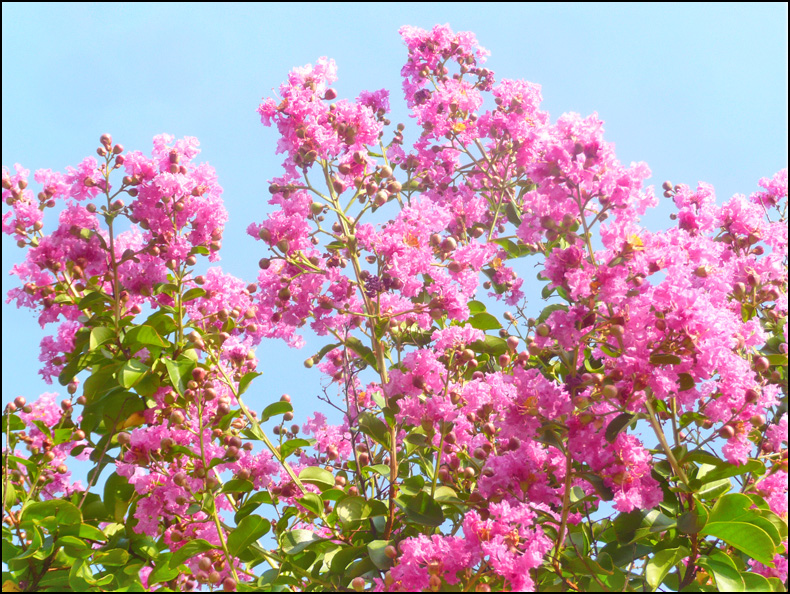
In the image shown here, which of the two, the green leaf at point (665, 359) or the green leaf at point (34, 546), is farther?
the green leaf at point (34, 546)

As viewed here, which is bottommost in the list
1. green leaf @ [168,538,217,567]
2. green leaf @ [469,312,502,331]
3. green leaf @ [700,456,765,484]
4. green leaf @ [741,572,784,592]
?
green leaf @ [741,572,784,592]

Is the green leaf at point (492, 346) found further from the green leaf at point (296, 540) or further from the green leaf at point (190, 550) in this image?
the green leaf at point (190, 550)

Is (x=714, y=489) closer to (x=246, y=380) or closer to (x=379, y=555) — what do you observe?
(x=379, y=555)

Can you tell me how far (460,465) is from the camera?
2.47 meters

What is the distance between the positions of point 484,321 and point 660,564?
107cm

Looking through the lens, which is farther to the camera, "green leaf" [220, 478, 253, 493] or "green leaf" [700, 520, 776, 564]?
"green leaf" [220, 478, 253, 493]

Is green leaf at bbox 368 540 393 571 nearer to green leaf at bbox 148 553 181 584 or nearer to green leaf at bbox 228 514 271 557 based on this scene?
green leaf at bbox 228 514 271 557

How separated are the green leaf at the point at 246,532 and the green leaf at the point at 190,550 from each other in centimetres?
8

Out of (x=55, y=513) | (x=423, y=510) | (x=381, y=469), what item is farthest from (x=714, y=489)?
(x=55, y=513)

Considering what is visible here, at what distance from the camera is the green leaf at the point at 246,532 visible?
7.26 feet

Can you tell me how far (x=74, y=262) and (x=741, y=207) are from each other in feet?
8.77

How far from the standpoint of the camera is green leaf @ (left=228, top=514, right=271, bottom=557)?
2213mm

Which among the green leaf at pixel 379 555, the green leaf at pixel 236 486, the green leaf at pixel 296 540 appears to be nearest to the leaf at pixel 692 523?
the green leaf at pixel 379 555

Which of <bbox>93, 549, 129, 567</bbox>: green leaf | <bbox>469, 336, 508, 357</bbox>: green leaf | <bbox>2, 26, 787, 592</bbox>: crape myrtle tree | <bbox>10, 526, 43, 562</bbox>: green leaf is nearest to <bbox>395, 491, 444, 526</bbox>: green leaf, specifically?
<bbox>2, 26, 787, 592</bbox>: crape myrtle tree
